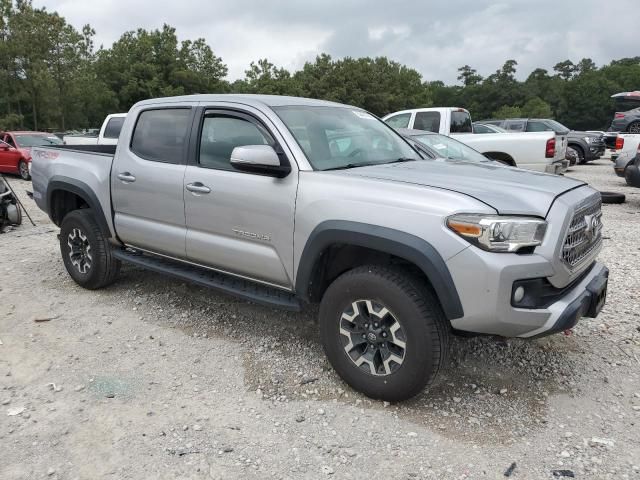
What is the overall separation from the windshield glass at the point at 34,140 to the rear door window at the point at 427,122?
1047 cm

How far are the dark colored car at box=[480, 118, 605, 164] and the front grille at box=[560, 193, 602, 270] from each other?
1474 centimetres

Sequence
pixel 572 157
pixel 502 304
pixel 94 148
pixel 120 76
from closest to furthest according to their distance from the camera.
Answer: pixel 502 304
pixel 94 148
pixel 572 157
pixel 120 76

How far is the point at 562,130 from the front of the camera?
704 inches

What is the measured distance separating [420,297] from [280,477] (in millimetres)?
1179

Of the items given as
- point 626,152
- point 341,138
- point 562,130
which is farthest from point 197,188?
point 562,130

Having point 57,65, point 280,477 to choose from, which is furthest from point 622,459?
point 57,65

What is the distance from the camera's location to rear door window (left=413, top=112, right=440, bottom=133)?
11.3 metres

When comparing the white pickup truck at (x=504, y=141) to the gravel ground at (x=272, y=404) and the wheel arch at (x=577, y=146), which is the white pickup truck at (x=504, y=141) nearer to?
the gravel ground at (x=272, y=404)

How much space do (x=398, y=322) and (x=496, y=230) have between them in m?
0.74

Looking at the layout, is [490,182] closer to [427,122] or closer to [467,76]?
[427,122]

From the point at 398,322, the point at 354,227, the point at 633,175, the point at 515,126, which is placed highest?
the point at 515,126

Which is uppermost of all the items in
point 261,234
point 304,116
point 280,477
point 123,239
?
point 304,116

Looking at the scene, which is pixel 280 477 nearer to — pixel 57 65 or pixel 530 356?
pixel 530 356

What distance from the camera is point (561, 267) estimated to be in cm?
288
